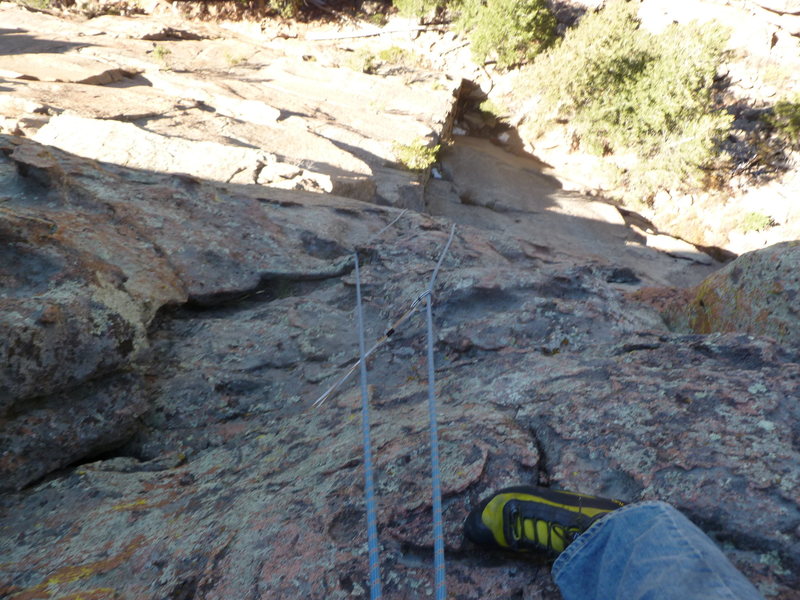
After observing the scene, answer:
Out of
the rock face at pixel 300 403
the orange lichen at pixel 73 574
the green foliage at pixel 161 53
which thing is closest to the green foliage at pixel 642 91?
the green foliage at pixel 161 53

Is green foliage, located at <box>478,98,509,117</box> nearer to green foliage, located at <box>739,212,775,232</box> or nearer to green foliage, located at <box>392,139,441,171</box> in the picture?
green foliage, located at <box>392,139,441,171</box>

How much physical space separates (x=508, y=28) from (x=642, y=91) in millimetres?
4430

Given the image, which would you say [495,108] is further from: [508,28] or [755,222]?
[755,222]

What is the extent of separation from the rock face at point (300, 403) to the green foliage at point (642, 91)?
10.9m

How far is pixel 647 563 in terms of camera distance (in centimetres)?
140

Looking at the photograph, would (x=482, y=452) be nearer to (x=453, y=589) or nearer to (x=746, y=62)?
(x=453, y=589)

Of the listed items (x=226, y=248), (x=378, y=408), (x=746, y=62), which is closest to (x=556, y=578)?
(x=378, y=408)

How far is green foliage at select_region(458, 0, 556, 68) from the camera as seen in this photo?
14.9 metres

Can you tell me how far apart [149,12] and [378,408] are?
19398 millimetres

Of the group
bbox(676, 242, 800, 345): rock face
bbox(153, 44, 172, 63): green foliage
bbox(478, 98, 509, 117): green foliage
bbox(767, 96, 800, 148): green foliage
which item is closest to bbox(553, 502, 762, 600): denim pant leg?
bbox(676, 242, 800, 345): rock face

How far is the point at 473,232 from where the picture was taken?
5383 millimetres

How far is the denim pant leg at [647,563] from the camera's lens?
132 centimetres

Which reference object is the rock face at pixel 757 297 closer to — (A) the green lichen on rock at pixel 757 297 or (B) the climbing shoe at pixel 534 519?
(A) the green lichen on rock at pixel 757 297

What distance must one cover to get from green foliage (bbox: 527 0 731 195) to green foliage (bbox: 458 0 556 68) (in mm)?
1355
